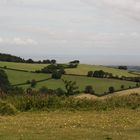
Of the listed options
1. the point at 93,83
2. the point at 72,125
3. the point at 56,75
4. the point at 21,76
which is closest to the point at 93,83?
the point at 93,83

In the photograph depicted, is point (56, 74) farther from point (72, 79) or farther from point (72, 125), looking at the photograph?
point (72, 125)

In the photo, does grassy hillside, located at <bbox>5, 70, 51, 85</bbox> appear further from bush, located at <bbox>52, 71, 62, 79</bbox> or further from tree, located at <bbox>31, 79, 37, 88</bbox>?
tree, located at <bbox>31, 79, 37, 88</bbox>

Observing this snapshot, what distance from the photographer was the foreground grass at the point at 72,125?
15.1m

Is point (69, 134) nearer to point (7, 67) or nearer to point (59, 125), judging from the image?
point (59, 125)

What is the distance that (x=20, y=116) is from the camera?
2150 cm

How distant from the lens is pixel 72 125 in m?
18.0

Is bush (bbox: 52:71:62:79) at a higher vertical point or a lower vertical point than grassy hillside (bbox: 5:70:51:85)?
higher

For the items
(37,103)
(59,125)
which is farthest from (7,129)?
(37,103)

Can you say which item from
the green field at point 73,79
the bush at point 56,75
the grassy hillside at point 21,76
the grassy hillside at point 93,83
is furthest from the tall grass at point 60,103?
the bush at point 56,75

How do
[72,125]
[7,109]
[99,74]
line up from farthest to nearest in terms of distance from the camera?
[99,74] < [7,109] < [72,125]

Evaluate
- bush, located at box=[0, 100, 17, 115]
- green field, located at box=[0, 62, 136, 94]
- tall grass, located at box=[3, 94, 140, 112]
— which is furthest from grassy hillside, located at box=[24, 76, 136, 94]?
bush, located at box=[0, 100, 17, 115]

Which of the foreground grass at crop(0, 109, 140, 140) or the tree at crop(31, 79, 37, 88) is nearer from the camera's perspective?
the foreground grass at crop(0, 109, 140, 140)

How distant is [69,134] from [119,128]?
2611mm

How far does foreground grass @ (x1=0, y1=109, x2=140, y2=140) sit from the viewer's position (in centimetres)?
1513
